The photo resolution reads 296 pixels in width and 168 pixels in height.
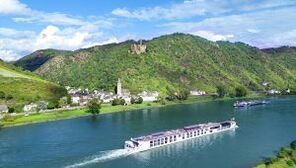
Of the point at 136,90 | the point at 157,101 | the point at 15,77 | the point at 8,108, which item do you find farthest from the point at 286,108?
the point at 15,77

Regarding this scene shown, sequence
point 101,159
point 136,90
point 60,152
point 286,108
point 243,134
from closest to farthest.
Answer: point 101,159, point 60,152, point 243,134, point 286,108, point 136,90

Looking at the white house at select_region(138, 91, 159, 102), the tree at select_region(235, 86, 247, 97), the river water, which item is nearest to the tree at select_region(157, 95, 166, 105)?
the white house at select_region(138, 91, 159, 102)

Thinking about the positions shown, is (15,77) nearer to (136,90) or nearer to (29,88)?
(29,88)

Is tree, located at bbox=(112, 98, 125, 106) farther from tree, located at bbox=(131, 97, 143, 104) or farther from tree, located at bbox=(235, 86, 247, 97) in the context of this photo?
tree, located at bbox=(235, 86, 247, 97)

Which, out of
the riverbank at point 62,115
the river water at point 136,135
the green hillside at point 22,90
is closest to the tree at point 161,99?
the riverbank at point 62,115

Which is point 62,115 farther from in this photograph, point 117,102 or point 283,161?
point 283,161

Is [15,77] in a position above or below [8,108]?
above

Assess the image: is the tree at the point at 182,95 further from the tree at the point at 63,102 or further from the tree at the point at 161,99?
the tree at the point at 63,102
